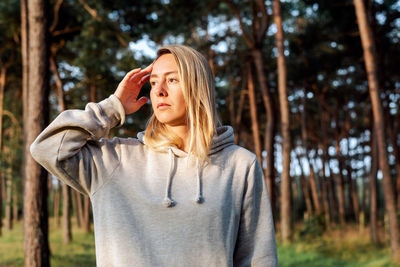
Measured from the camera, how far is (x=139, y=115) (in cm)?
1741

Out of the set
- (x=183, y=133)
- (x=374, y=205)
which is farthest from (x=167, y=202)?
(x=374, y=205)

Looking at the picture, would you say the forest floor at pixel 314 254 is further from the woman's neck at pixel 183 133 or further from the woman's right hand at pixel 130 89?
the woman's right hand at pixel 130 89

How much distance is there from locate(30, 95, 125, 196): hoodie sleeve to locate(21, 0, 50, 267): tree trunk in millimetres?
5225

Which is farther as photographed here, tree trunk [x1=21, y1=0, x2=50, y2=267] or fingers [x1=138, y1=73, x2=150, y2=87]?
tree trunk [x1=21, y1=0, x2=50, y2=267]

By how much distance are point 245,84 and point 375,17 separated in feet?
23.6

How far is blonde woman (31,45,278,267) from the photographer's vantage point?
1.87 meters

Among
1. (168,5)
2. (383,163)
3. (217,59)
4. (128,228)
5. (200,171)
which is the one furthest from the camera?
(217,59)

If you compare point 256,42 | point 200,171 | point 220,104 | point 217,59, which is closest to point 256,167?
point 200,171

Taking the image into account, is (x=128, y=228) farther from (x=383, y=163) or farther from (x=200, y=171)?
(x=383, y=163)

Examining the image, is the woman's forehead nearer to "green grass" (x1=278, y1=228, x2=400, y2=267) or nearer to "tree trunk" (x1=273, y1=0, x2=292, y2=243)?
"green grass" (x1=278, y1=228, x2=400, y2=267)

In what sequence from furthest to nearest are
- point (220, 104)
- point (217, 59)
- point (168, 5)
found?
point (220, 104)
point (217, 59)
point (168, 5)

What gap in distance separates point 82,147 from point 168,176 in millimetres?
422

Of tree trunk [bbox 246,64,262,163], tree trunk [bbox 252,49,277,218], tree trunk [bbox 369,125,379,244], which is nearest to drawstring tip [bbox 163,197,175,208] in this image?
tree trunk [bbox 252,49,277,218]

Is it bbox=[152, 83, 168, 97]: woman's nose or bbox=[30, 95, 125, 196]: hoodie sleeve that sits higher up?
bbox=[152, 83, 168, 97]: woman's nose
